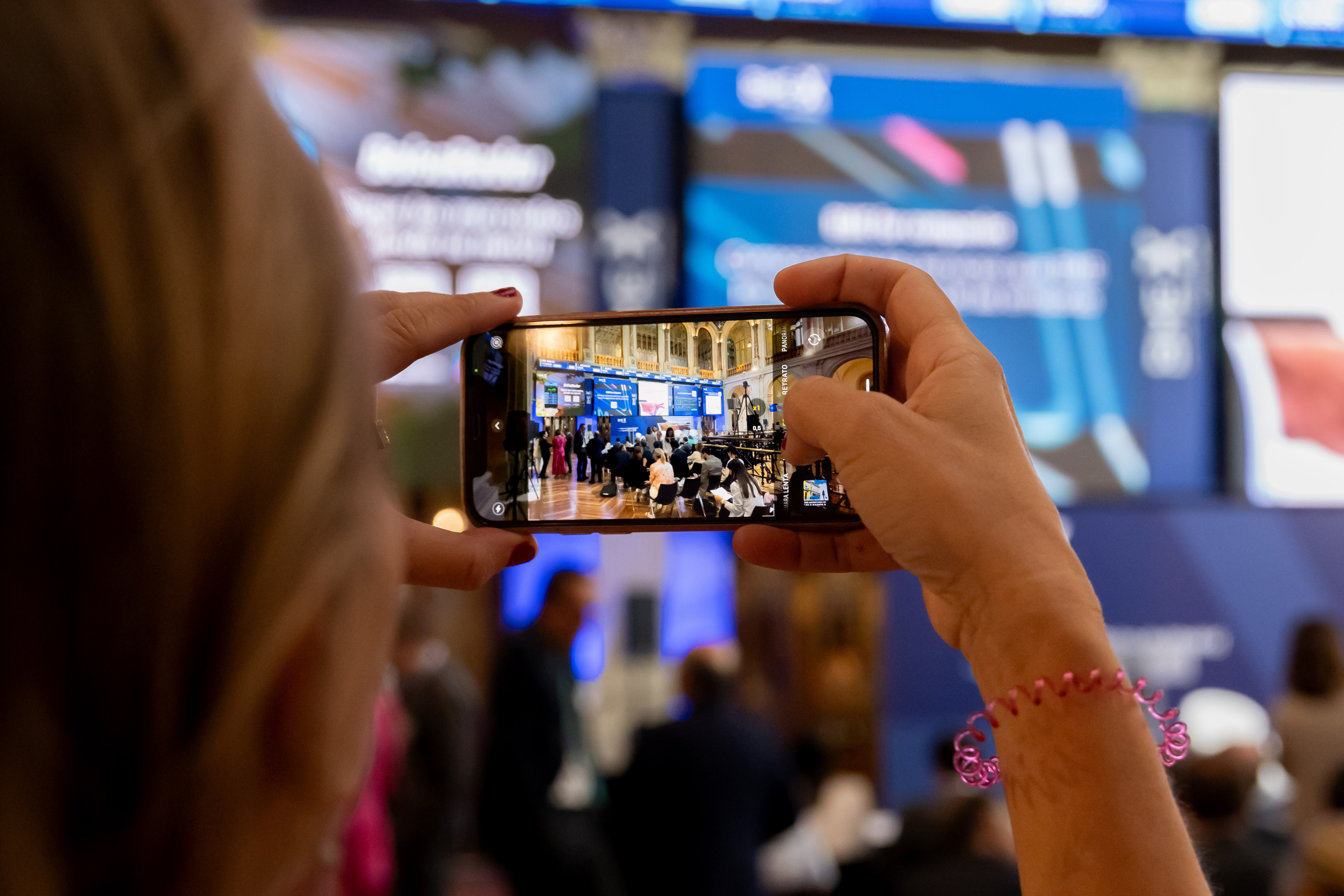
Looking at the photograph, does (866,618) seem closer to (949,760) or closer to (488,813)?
(949,760)

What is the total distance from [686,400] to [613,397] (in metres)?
0.09

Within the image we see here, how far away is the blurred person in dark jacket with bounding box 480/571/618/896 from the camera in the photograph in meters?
3.16

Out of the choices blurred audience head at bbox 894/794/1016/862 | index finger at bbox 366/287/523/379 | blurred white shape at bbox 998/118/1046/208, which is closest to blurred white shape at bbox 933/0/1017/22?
blurred white shape at bbox 998/118/1046/208

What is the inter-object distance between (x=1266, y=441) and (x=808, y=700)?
7.29ft

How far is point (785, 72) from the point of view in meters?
3.67

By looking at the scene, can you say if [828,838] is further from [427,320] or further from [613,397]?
[427,320]

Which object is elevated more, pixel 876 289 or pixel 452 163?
pixel 452 163

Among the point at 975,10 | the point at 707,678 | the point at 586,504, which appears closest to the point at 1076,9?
the point at 975,10

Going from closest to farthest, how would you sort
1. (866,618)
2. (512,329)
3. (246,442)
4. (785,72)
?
1. (246,442)
2. (512,329)
3. (785,72)
4. (866,618)

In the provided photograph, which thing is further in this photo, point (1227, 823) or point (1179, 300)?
point (1179, 300)

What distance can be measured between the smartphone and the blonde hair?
0.80 meters

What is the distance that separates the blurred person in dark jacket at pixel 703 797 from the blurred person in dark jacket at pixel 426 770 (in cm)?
58

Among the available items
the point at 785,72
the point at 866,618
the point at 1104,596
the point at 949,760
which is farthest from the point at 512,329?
the point at 866,618

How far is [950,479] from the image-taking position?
0.82m
